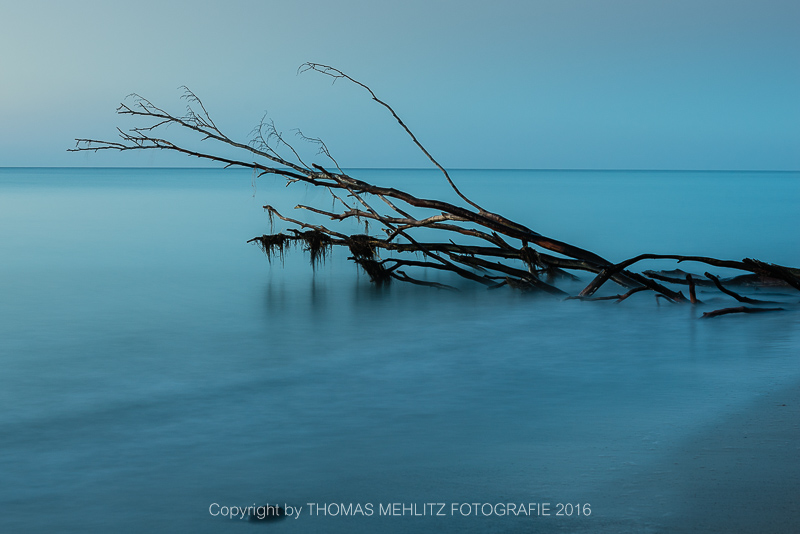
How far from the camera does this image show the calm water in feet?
9.06

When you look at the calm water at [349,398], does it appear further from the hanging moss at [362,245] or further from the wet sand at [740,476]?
the hanging moss at [362,245]

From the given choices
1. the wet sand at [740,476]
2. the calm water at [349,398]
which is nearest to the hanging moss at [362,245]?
the calm water at [349,398]

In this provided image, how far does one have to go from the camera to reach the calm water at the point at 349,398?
2762 mm

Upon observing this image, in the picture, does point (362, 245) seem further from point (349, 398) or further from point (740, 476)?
point (740, 476)

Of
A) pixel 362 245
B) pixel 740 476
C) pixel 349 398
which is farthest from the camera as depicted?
pixel 362 245

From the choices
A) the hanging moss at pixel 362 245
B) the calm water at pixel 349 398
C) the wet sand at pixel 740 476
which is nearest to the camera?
the wet sand at pixel 740 476

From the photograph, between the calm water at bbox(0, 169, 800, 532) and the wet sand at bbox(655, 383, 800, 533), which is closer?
the wet sand at bbox(655, 383, 800, 533)

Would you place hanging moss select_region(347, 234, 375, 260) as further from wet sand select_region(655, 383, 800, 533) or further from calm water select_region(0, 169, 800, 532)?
wet sand select_region(655, 383, 800, 533)

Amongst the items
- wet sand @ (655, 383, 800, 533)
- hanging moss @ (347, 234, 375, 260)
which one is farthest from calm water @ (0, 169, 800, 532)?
hanging moss @ (347, 234, 375, 260)

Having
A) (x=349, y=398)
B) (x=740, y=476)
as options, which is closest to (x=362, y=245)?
(x=349, y=398)

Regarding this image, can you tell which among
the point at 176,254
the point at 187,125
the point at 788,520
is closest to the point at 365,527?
the point at 788,520

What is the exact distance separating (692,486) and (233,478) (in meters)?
1.72

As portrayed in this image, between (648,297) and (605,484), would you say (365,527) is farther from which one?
(648,297)

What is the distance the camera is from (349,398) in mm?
4090
